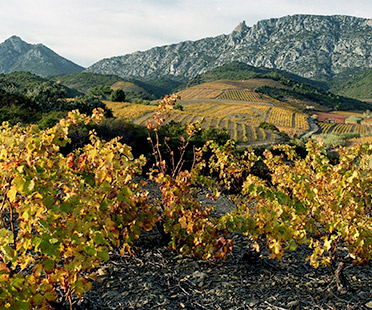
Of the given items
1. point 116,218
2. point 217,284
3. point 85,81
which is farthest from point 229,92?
point 116,218

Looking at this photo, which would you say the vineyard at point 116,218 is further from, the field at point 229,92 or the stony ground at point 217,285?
the field at point 229,92

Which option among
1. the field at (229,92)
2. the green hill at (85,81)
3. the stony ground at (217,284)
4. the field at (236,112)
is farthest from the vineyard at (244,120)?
the green hill at (85,81)

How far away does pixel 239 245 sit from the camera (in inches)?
242

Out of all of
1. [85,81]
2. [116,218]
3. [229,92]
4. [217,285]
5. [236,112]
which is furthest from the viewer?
[85,81]

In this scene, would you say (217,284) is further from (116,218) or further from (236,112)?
(236,112)

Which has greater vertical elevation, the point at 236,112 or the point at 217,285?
the point at 236,112

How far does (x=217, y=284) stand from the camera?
4.45m

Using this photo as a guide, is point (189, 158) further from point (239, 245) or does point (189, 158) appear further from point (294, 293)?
point (294, 293)

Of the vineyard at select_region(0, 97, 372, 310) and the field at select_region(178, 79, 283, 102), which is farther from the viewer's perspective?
the field at select_region(178, 79, 283, 102)

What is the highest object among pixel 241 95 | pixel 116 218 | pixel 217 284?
pixel 241 95

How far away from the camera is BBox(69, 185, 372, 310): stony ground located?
3973 millimetres

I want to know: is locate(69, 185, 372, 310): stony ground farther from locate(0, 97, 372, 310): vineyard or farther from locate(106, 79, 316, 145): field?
locate(106, 79, 316, 145): field

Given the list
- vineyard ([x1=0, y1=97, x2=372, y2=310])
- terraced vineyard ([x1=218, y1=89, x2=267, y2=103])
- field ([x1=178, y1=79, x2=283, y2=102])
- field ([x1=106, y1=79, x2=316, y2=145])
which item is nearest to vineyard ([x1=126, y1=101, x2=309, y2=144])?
field ([x1=106, y1=79, x2=316, y2=145])

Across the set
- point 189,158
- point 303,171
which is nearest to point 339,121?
point 189,158
